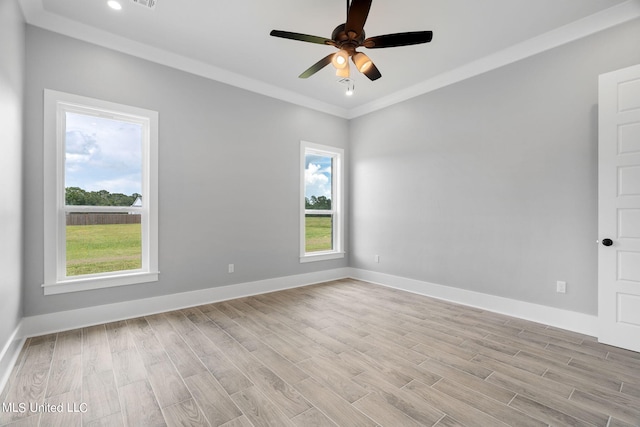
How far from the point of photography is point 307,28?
292 centimetres

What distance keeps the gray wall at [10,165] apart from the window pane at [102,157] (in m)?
0.45

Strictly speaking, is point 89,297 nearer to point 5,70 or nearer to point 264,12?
point 5,70

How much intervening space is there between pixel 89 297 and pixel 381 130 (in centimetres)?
454

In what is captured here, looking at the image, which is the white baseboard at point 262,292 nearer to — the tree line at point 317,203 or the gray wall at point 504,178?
the gray wall at point 504,178

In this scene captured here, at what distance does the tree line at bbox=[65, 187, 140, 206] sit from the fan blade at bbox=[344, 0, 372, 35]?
293cm

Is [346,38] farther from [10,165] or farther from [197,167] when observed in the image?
[10,165]

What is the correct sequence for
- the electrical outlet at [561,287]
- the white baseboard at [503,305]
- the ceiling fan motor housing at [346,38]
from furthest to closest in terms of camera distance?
the electrical outlet at [561,287]
the white baseboard at [503,305]
the ceiling fan motor housing at [346,38]

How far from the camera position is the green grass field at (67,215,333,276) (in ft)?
9.76

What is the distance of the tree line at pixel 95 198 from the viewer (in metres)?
2.96

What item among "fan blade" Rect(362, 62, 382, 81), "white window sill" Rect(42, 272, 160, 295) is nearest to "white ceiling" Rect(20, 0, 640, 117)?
"fan blade" Rect(362, 62, 382, 81)

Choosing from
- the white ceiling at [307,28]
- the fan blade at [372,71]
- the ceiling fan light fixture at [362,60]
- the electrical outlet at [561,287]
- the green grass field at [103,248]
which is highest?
the white ceiling at [307,28]

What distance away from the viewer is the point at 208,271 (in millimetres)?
3738

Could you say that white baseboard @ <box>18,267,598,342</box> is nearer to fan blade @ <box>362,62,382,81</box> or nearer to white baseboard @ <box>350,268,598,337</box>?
white baseboard @ <box>350,268,598,337</box>

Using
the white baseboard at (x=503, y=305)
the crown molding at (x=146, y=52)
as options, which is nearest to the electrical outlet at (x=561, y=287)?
the white baseboard at (x=503, y=305)
